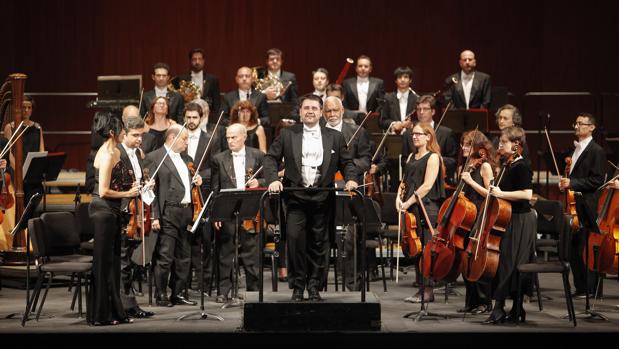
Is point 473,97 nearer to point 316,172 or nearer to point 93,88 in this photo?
point 316,172

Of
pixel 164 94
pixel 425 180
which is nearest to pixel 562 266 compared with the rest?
pixel 425 180

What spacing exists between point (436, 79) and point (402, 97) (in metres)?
3.13

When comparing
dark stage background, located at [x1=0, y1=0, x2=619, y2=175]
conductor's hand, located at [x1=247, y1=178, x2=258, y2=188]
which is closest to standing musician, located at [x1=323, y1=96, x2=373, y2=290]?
conductor's hand, located at [x1=247, y1=178, x2=258, y2=188]

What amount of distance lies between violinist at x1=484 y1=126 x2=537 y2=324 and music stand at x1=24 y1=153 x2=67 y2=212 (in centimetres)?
388

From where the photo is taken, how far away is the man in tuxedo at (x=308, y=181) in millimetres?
5969

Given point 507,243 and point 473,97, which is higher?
point 473,97

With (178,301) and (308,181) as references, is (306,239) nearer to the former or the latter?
(308,181)

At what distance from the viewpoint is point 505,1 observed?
39.9 feet


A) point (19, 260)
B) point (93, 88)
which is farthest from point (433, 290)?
point (93, 88)

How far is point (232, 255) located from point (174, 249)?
18.8 inches

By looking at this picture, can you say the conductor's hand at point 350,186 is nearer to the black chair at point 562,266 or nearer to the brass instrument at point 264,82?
the black chair at point 562,266

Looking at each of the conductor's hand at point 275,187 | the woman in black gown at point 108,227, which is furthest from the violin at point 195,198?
the conductor's hand at point 275,187

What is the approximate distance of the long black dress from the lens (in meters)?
6.17

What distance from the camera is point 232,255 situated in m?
7.53
